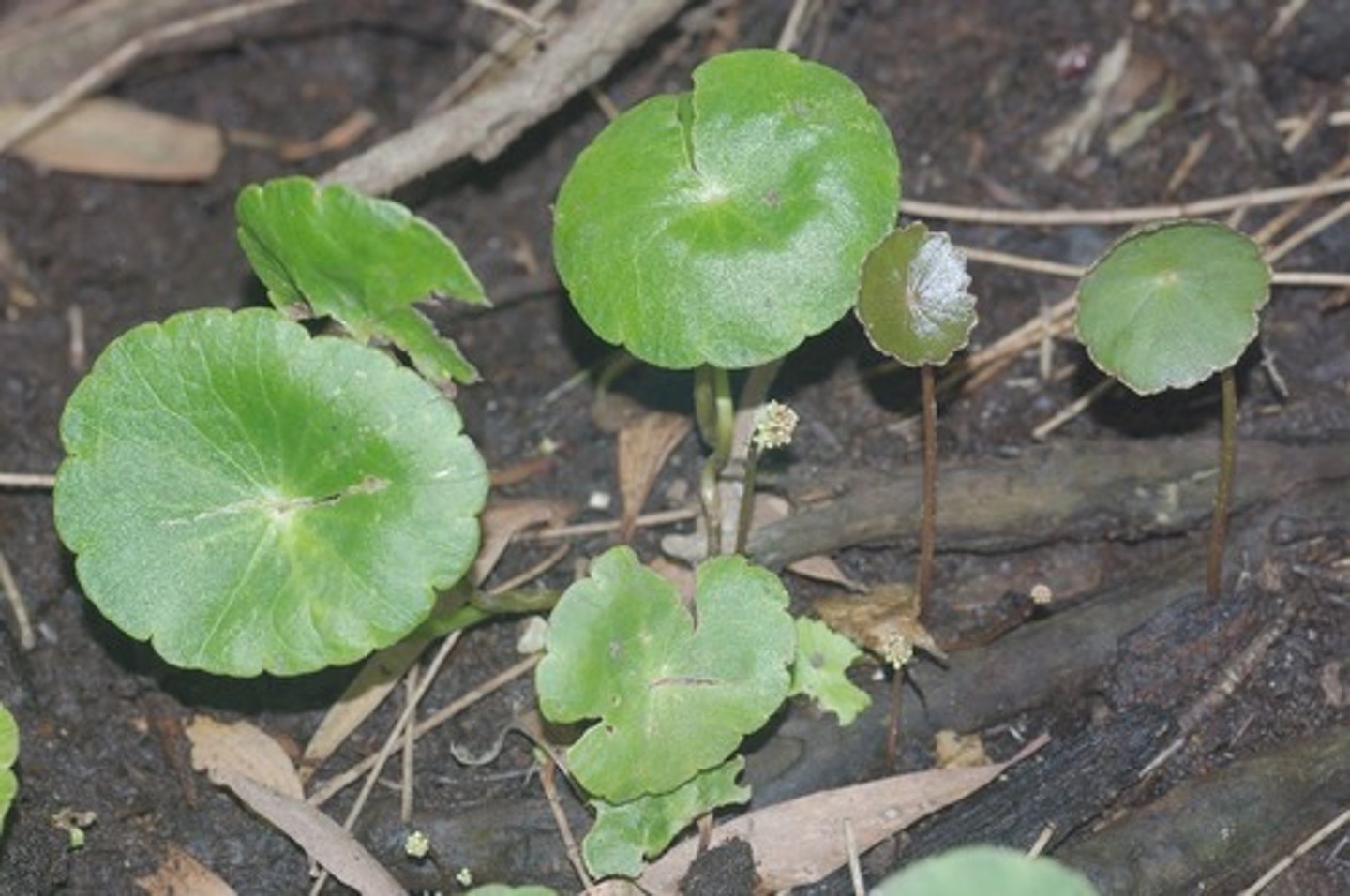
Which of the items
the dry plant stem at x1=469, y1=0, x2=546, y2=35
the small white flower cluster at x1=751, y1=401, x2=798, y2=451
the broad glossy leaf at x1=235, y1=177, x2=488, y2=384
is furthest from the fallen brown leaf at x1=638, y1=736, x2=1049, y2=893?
the dry plant stem at x1=469, y1=0, x2=546, y2=35

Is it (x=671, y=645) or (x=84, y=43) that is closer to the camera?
(x=671, y=645)

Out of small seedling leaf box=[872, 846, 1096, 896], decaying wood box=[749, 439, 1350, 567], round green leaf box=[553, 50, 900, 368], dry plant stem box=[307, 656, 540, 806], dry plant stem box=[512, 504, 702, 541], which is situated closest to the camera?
small seedling leaf box=[872, 846, 1096, 896]

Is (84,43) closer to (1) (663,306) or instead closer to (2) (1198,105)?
(1) (663,306)

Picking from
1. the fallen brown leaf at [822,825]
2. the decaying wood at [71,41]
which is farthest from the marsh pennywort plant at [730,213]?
the decaying wood at [71,41]

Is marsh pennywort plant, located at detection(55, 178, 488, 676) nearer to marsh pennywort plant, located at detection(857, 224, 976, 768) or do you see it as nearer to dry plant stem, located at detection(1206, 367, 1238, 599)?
marsh pennywort plant, located at detection(857, 224, 976, 768)

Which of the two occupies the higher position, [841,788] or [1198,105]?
[1198,105]

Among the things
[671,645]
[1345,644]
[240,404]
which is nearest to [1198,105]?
[1345,644]

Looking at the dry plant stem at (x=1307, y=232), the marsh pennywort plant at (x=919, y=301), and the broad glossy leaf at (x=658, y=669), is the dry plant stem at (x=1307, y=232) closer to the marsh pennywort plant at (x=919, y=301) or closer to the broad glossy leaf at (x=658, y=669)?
the marsh pennywort plant at (x=919, y=301)
